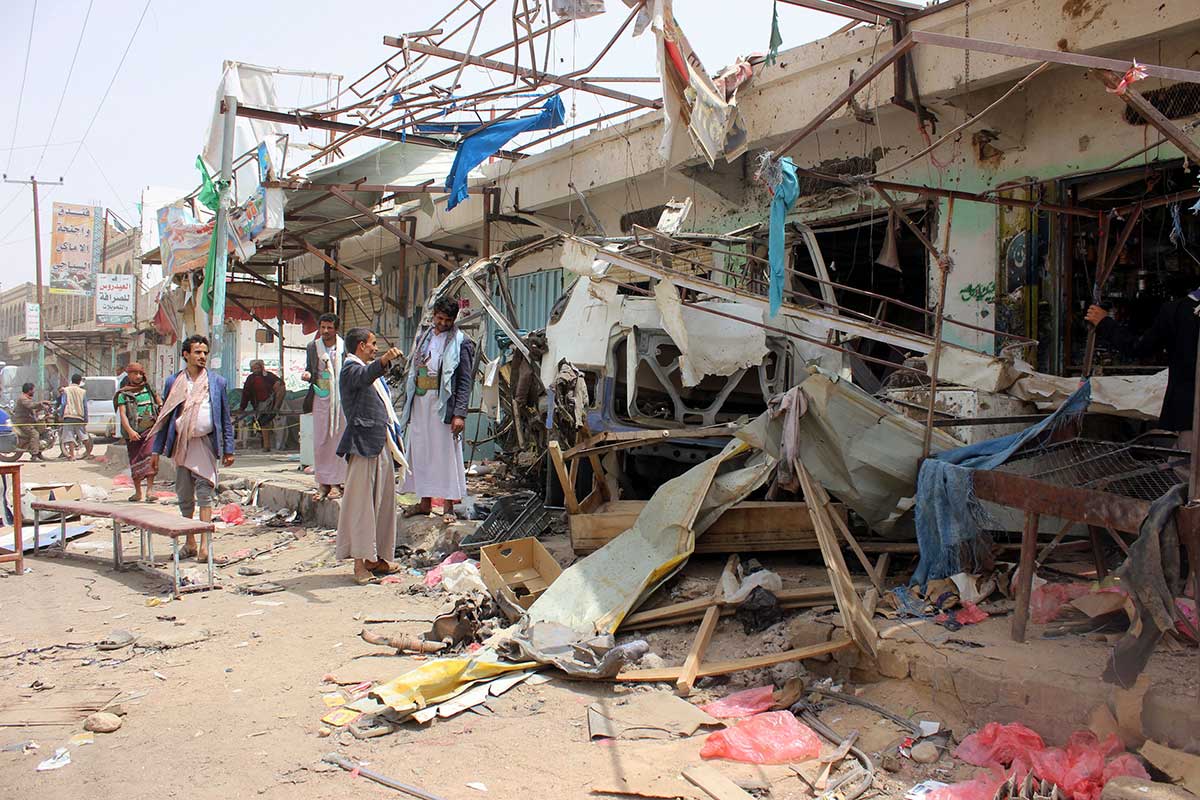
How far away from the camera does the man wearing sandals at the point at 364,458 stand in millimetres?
5828

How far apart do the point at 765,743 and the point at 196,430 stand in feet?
17.2

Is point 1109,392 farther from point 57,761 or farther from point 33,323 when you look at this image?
point 33,323

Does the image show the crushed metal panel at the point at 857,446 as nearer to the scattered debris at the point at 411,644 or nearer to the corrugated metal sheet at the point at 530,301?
the scattered debris at the point at 411,644

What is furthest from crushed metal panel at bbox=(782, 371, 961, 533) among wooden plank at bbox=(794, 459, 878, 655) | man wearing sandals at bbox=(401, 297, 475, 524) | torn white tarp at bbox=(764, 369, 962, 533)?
man wearing sandals at bbox=(401, 297, 475, 524)

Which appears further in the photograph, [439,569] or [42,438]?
[42,438]

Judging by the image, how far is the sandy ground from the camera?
9.82 ft

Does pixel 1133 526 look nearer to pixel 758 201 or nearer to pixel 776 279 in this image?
pixel 776 279

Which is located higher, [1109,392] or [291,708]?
[1109,392]

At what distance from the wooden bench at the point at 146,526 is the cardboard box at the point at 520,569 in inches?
77.6

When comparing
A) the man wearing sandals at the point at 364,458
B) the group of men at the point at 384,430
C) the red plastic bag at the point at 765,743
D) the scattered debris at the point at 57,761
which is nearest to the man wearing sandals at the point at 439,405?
the group of men at the point at 384,430

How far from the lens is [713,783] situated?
291cm

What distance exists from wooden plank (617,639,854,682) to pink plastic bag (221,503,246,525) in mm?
6250

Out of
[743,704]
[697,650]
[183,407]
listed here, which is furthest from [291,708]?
[183,407]

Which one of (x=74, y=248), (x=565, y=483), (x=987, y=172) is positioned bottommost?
(x=565, y=483)
